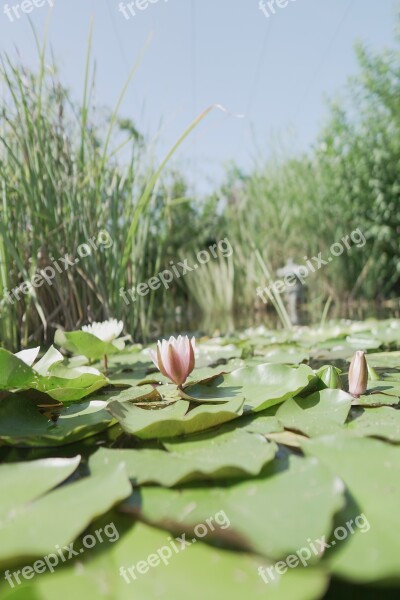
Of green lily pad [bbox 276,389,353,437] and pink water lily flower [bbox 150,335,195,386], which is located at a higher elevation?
pink water lily flower [bbox 150,335,195,386]

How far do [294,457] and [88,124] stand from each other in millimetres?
1955

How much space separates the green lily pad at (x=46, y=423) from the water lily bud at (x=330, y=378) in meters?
0.40

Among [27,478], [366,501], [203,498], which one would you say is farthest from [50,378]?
[366,501]

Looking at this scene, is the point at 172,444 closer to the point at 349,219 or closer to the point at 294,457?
the point at 294,457

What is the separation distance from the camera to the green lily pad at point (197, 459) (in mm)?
469

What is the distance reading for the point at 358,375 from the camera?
2.62 feet

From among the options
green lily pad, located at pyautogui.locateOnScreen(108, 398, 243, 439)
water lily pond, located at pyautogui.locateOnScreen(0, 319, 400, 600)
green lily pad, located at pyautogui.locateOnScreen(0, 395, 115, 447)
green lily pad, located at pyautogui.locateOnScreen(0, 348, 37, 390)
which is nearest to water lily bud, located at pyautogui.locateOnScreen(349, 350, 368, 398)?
water lily pond, located at pyautogui.locateOnScreen(0, 319, 400, 600)

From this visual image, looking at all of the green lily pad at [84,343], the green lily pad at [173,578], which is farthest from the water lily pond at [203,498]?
the green lily pad at [84,343]

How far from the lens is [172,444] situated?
1.93ft

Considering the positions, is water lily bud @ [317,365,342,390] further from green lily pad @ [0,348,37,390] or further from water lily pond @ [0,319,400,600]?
green lily pad @ [0,348,37,390]

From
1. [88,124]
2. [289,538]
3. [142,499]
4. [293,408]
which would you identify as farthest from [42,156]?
[289,538]

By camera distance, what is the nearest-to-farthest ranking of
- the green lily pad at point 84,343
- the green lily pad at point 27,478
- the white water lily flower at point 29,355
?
the green lily pad at point 27,478
the white water lily flower at point 29,355
the green lily pad at point 84,343

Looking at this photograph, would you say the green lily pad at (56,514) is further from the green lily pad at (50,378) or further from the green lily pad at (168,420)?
the green lily pad at (50,378)

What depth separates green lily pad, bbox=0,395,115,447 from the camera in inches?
24.4
